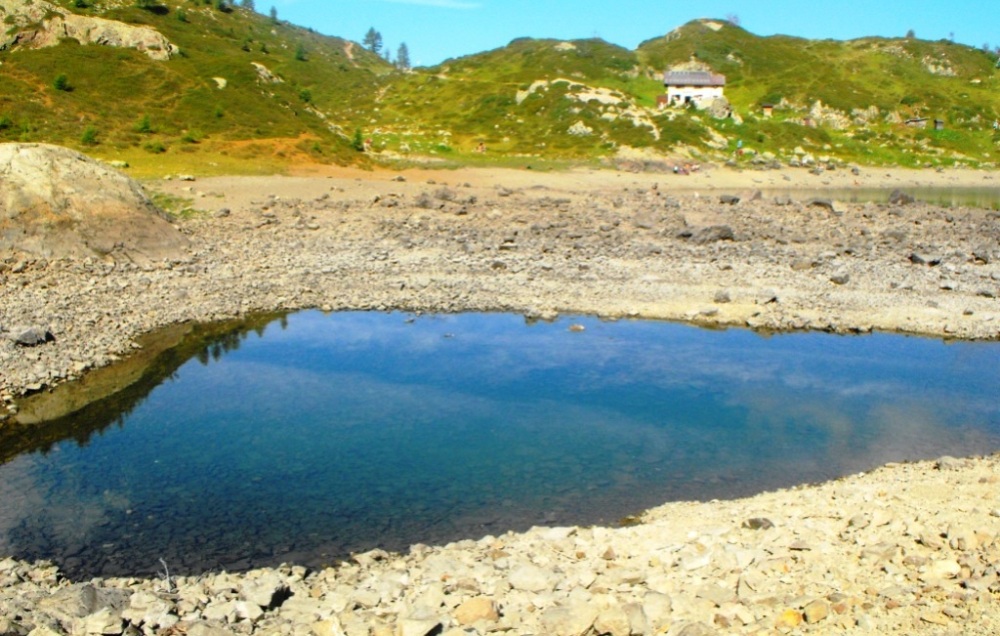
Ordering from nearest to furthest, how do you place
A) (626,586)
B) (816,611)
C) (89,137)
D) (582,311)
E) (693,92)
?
(816,611) < (626,586) < (582,311) < (89,137) < (693,92)

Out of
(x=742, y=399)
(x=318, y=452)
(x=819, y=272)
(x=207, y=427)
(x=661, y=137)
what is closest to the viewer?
(x=318, y=452)

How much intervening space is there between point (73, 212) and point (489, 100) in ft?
193

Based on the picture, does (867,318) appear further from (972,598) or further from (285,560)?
(285,560)

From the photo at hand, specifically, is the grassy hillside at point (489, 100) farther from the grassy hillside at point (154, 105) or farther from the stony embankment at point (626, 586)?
the stony embankment at point (626, 586)

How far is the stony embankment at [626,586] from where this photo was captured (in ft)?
24.7

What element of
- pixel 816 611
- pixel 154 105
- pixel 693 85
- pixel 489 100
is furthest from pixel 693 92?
pixel 816 611

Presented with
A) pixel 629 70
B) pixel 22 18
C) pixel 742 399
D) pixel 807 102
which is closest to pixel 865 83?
pixel 807 102

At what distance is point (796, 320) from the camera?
20.6 meters

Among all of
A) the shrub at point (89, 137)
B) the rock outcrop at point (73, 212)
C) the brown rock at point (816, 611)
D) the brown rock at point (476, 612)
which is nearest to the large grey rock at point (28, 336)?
the rock outcrop at point (73, 212)

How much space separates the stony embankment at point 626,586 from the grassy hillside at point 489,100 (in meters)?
34.3

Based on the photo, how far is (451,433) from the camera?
559 inches

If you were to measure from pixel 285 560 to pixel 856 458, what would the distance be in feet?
28.8

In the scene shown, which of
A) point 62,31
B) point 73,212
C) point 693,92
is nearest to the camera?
point 73,212

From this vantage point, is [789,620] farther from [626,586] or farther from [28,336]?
[28,336]
